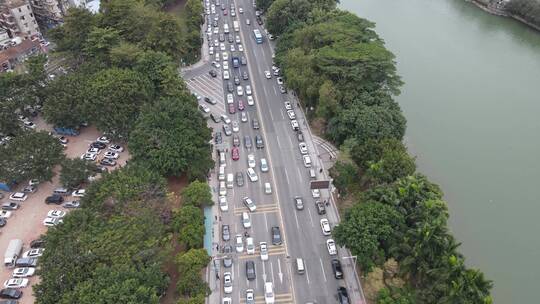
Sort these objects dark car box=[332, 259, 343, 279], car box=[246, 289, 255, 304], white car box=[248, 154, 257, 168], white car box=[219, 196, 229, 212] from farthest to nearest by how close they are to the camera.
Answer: white car box=[248, 154, 257, 168], white car box=[219, 196, 229, 212], dark car box=[332, 259, 343, 279], car box=[246, 289, 255, 304]

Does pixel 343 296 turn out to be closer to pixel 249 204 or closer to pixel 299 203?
pixel 299 203

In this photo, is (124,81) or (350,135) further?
(124,81)

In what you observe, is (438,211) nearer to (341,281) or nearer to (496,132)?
(341,281)

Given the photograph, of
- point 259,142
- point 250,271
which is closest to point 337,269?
point 250,271

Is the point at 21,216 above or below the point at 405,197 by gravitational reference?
below

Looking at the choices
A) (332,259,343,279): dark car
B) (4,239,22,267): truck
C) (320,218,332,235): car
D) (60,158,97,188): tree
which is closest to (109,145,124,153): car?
(60,158,97,188): tree

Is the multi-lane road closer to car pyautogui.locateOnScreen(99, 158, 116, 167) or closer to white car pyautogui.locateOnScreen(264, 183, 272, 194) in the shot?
white car pyautogui.locateOnScreen(264, 183, 272, 194)

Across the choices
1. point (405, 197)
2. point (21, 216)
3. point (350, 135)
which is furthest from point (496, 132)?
point (21, 216)

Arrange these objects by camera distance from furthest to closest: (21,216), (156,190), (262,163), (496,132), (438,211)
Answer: (496,132)
(262,163)
(21,216)
(156,190)
(438,211)
